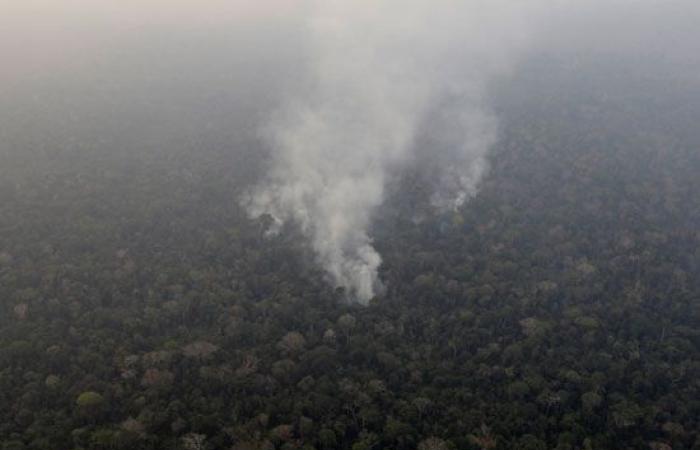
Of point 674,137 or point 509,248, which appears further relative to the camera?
point 674,137

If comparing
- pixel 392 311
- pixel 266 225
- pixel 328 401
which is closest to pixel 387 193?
pixel 266 225

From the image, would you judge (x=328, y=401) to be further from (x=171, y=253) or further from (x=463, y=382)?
(x=171, y=253)

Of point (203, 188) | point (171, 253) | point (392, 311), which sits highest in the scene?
point (203, 188)

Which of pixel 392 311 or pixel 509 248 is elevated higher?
pixel 509 248
